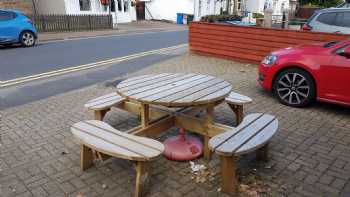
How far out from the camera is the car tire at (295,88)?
525cm

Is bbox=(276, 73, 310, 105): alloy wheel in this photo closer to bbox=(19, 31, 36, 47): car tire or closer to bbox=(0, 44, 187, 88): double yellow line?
bbox=(0, 44, 187, 88): double yellow line

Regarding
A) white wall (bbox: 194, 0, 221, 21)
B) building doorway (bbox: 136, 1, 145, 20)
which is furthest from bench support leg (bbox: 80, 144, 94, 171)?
building doorway (bbox: 136, 1, 145, 20)

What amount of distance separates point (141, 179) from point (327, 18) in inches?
342

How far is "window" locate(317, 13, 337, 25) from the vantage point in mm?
9070

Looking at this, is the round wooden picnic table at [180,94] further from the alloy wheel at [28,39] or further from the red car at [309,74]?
the alloy wheel at [28,39]

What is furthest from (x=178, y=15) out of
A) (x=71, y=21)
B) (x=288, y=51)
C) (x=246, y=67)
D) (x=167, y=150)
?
(x=167, y=150)

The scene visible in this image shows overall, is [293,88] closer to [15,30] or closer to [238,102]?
[238,102]

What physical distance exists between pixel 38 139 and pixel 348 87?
4.75 meters

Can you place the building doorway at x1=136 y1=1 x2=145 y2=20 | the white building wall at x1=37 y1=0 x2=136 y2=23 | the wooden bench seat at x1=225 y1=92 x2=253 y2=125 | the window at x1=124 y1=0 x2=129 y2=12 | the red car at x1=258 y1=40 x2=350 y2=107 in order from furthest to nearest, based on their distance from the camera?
the building doorway at x1=136 y1=1 x2=145 y2=20
the window at x1=124 y1=0 x2=129 y2=12
the white building wall at x1=37 y1=0 x2=136 y2=23
the red car at x1=258 y1=40 x2=350 y2=107
the wooden bench seat at x1=225 y1=92 x2=253 y2=125

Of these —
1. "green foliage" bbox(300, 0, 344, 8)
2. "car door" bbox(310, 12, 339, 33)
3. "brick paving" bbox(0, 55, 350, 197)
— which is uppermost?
"green foliage" bbox(300, 0, 344, 8)

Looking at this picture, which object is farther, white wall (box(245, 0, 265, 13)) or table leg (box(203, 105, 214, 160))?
white wall (box(245, 0, 265, 13))

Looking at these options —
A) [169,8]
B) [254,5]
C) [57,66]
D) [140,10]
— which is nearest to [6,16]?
[57,66]

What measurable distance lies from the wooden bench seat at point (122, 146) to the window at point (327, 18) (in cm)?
834

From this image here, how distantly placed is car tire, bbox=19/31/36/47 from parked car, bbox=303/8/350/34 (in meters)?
11.7
